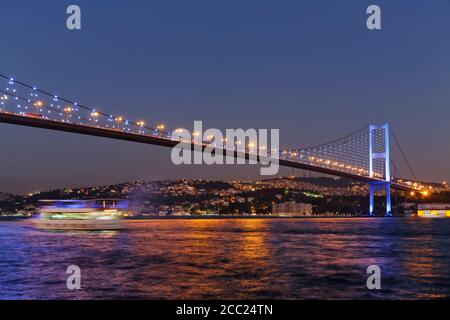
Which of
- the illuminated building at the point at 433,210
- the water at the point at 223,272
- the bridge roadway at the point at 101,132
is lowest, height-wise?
the illuminated building at the point at 433,210

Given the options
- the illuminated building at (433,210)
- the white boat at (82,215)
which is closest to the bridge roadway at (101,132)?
the white boat at (82,215)

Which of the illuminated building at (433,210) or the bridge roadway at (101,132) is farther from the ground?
the bridge roadway at (101,132)

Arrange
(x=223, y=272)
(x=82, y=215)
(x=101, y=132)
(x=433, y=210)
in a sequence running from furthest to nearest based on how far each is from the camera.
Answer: (x=433, y=210) < (x=101, y=132) < (x=82, y=215) < (x=223, y=272)

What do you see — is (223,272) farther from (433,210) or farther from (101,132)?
(433,210)

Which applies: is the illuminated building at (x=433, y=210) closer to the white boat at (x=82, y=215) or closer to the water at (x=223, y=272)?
the white boat at (x=82, y=215)

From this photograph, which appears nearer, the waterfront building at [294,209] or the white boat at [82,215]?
the white boat at [82,215]

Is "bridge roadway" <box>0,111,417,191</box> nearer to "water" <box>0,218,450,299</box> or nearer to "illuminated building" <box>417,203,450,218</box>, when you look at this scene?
"water" <box>0,218,450,299</box>

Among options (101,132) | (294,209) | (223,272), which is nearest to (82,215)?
(101,132)
